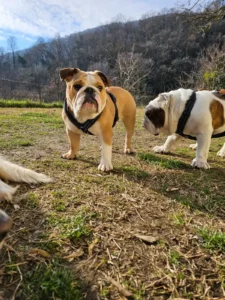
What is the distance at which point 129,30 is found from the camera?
77.4 m

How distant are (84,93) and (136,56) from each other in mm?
49025

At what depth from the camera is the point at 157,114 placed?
11.3 ft

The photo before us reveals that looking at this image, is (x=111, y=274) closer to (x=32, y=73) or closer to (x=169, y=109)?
(x=169, y=109)

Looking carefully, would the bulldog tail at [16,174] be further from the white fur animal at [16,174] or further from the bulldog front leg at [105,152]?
the bulldog front leg at [105,152]

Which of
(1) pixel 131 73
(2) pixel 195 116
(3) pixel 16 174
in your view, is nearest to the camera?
(3) pixel 16 174

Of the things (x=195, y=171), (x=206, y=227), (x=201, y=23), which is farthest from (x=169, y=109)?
(x=201, y=23)

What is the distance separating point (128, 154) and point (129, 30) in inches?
3251

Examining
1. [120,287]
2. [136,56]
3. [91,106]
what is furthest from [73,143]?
[136,56]

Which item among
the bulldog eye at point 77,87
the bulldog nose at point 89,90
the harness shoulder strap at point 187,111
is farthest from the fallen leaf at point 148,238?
the harness shoulder strap at point 187,111

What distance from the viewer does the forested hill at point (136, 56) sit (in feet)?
132

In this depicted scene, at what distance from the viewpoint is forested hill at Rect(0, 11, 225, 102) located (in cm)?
4028

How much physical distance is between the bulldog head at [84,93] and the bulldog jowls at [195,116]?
0.90 meters

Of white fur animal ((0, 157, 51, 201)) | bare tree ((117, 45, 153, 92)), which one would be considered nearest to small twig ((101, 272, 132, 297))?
white fur animal ((0, 157, 51, 201))

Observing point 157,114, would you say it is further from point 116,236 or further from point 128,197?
point 116,236
